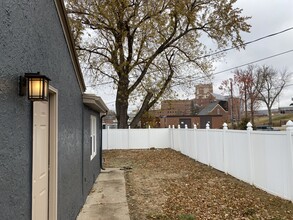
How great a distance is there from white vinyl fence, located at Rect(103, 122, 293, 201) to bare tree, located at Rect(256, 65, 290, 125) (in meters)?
32.3

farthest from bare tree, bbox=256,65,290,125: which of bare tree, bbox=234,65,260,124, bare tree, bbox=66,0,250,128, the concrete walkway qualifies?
the concrete walkway

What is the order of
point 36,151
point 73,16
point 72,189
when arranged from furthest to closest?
point 73,16 → point 72,189 → point 36,151

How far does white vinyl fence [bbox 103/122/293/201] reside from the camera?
5719mm

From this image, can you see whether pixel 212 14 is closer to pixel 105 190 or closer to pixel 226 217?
pixel 105 190

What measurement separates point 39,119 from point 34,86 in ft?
2.80

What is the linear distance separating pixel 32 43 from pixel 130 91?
17258 millimetres

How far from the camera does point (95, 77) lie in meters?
20.1

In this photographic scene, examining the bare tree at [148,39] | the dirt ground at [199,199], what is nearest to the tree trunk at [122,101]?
the bare tree at [148,39]

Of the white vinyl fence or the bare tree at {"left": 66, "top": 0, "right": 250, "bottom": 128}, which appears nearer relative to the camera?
the white vinyl fence

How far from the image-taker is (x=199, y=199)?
251 inches

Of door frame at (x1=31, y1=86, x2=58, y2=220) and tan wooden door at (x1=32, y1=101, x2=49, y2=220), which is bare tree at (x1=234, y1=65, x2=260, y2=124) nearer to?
door frame at (x1=31, y1=86, x2=58, y2=220)

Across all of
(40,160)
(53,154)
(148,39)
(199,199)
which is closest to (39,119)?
(40,160)

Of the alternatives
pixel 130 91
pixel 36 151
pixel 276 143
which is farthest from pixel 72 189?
pixel 130 91

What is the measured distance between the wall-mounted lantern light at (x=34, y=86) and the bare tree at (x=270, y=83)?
43.3 meters
